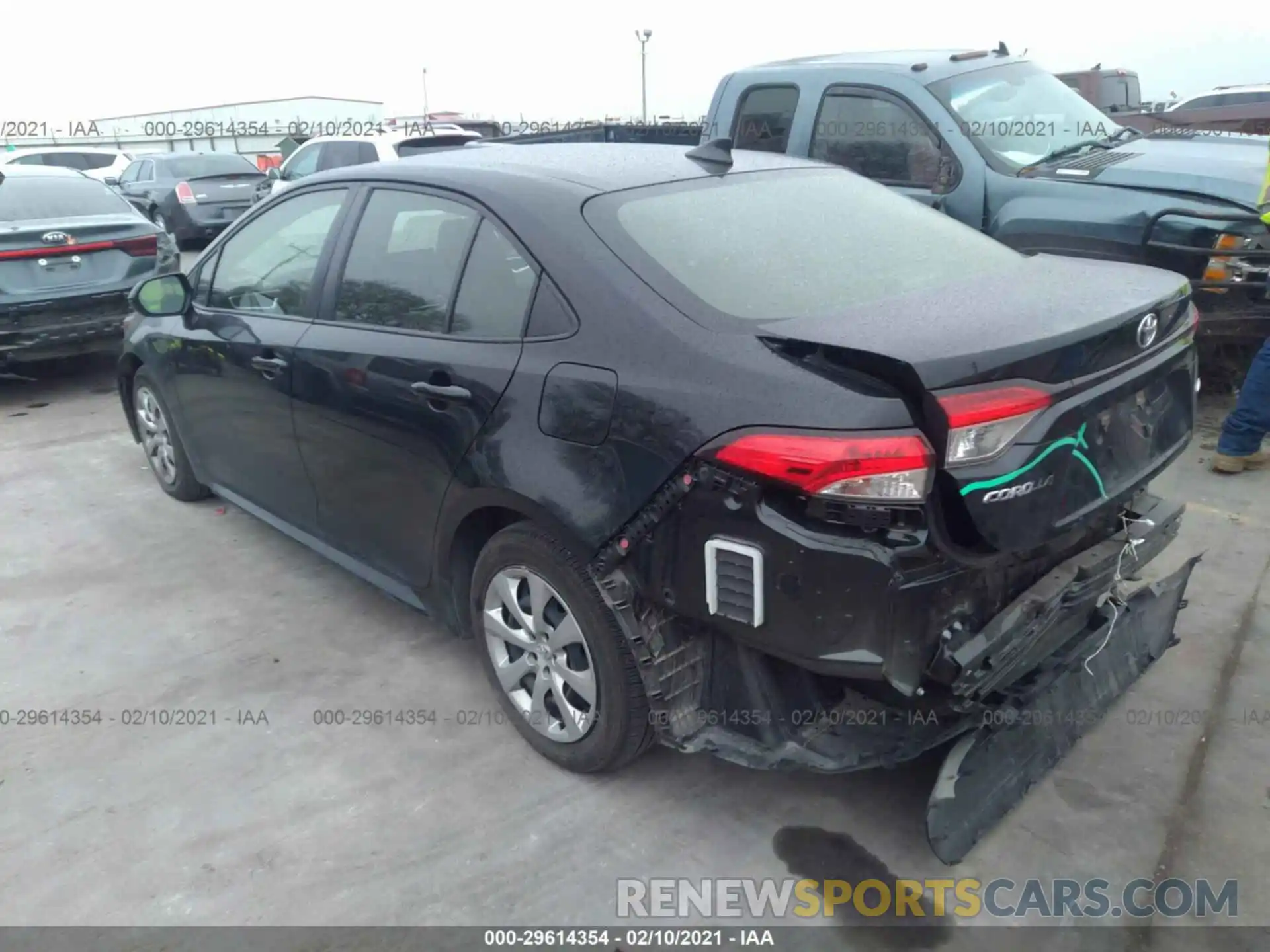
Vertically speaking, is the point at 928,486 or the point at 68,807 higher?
the point at 928,486

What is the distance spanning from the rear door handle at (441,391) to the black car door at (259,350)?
81 cm

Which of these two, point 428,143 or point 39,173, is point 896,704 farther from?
point 428,143

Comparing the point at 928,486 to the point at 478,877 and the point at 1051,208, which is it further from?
the point at 1051,208

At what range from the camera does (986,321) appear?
2344 millimetres

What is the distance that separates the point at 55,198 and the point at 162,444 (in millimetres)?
3536

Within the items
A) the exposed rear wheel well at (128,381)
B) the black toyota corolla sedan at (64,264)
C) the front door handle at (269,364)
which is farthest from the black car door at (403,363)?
the black toyota corolla sedan at (64,264)

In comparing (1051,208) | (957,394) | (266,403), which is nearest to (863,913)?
(957,394)

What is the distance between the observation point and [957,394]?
2094mm

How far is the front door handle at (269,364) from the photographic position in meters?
3.63

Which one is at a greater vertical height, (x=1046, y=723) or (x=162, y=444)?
(x=162, y=444)

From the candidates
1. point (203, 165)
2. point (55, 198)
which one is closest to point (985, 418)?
point (55, 198)

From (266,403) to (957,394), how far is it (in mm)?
2695

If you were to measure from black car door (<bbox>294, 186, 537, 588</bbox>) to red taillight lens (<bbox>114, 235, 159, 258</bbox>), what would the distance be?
4498 millimetres

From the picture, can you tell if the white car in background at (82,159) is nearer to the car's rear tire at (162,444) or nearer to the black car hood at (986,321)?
the car's rear tire at (162,444)
